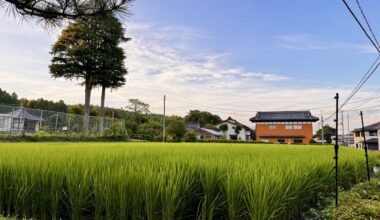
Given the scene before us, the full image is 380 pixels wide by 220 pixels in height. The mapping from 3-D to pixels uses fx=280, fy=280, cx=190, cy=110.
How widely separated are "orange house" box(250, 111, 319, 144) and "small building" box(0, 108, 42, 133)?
2847cm

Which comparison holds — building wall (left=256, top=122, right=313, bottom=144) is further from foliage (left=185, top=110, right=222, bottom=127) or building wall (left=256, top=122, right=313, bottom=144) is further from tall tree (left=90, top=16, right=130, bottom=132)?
foliage (left=185, top=110, right=222, bottom=127)

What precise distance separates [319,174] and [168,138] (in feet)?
74.3

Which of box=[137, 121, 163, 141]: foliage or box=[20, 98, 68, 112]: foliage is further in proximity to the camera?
box=[20, 98, 68, 112]: foliage

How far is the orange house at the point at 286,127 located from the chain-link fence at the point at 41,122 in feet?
75.7

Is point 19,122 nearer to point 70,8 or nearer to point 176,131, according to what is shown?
point 176,131

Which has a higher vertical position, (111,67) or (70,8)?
(111,67)

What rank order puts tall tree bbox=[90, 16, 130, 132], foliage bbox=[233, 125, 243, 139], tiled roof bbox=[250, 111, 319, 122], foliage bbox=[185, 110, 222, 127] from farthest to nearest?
foliage bbox=[185, 110, 222, 127], foliage bbox=[233, 125, 243, 139], tiled roof bbox=[250, 111, 319, 122], tall tree bbox=[90, 16, 130, 132]

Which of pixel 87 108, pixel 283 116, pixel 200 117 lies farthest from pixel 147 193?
pixel 200 117

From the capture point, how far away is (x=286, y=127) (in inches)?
1471

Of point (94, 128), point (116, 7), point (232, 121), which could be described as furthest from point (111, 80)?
point (232, 121)

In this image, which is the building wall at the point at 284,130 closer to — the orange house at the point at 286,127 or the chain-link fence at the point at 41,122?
the orange house at the point at 286,127

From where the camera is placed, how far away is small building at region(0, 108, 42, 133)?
1605cm

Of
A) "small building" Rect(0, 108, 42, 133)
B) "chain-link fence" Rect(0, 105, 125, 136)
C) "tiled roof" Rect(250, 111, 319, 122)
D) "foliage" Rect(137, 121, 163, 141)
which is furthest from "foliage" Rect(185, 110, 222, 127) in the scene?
"small building" Rect(0, 108, 42, 133)

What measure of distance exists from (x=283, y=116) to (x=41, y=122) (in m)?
30.2
